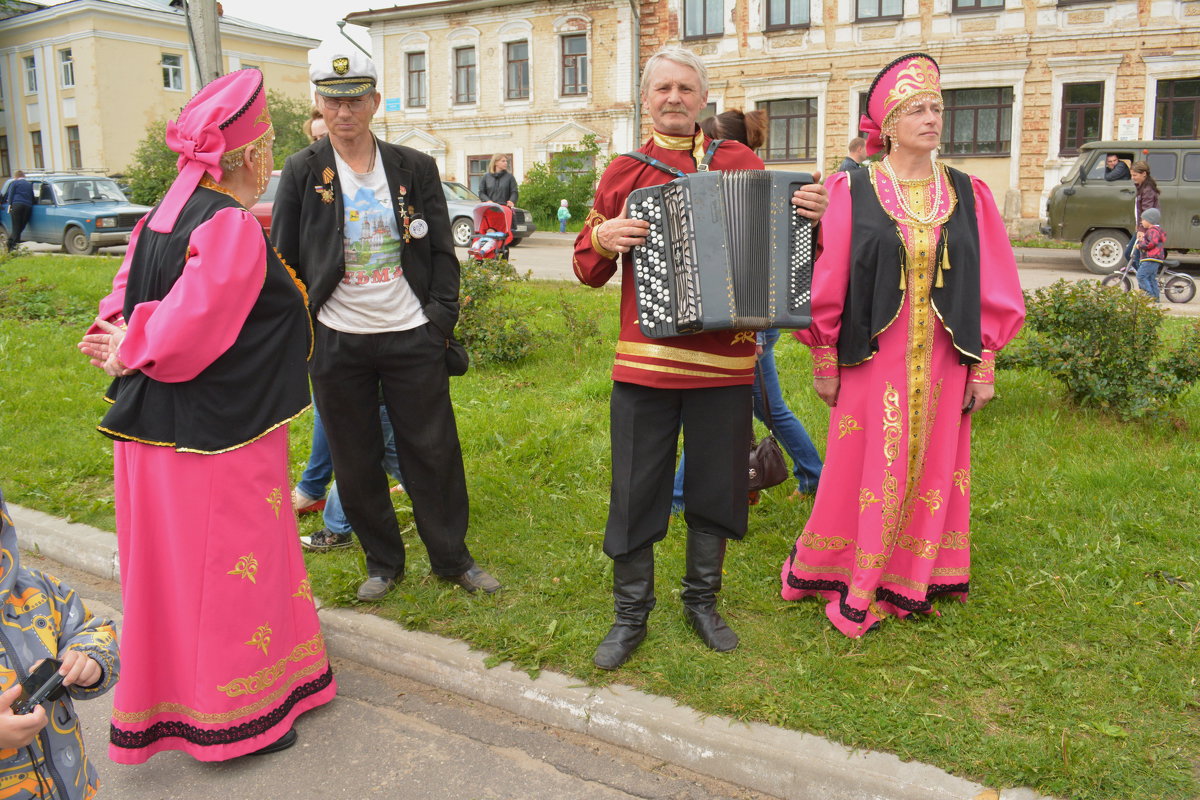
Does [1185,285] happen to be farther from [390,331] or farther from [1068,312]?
[390,331]

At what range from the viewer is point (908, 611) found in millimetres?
4035

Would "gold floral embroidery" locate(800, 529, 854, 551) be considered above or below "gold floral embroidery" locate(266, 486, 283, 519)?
below

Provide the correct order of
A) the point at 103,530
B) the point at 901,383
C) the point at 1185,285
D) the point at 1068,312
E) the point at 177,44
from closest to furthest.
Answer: the point at 901,383, the point at 103,530, the point at 1068,312, the point at 1185,285, the point at 177,44

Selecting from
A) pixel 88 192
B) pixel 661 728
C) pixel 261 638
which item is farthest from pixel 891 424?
pixel 88 192

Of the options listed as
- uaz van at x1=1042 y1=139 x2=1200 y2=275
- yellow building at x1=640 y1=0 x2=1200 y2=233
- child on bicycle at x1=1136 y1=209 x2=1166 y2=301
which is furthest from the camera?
yellow building at x1=640 y1=0 x2=1200 y2=233

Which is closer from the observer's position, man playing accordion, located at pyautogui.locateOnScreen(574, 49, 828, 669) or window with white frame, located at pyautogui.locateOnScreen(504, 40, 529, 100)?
man playing accordion, located at pyautogui.locateOnScreen(574, 49, 828, 669)

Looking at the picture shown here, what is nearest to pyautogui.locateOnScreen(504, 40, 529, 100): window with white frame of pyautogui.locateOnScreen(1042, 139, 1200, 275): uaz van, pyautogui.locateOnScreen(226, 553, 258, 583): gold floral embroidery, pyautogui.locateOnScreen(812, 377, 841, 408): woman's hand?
pyautogui.locateOnScreen(1042, 139, 1200, 275): uaz van

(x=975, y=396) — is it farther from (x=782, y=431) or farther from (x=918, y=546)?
(x=782, y=431)

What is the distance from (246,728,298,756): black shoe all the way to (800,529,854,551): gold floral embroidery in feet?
7.06

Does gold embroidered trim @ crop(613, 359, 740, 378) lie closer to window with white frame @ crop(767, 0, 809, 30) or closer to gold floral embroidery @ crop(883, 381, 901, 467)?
gold floral embroidery @ crop(883, 381, 901, 467)

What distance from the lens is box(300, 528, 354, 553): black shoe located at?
16.5ft

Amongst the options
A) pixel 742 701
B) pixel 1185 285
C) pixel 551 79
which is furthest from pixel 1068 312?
pixel 551 79

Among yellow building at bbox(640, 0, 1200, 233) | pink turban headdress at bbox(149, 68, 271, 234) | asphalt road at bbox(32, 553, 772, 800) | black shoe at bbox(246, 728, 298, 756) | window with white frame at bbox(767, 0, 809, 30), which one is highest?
window with white frame at bbox(767, 0, 809, 30)

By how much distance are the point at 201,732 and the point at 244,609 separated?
43 centimetres
